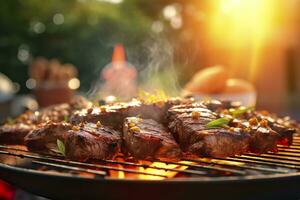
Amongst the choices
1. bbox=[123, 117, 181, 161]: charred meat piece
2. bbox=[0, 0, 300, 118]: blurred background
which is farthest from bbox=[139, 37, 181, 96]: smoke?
bbox=[0, 0, 300, 118]: blurred background

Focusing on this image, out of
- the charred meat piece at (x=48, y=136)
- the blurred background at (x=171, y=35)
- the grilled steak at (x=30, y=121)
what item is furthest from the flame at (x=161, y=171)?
the blurred background at (x=171, y=35)

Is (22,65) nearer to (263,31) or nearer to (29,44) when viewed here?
(29,44)

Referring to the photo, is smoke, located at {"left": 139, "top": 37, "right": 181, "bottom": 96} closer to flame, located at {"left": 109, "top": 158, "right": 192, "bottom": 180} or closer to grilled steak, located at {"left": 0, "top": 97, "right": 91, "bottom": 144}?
grilled steak, located at {"left": 0, "top": 97, "right": 91, "bottom": 144}

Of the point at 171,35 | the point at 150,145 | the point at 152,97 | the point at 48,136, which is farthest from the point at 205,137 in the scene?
the point at 171,35

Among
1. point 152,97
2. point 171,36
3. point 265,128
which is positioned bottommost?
point 265,128

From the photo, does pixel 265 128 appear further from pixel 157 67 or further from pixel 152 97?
pixel 157 67

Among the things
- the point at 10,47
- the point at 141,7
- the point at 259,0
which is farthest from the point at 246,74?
the point at 10,47

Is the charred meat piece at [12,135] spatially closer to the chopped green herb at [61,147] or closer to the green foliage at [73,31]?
the chopped green herb at [61,147]
